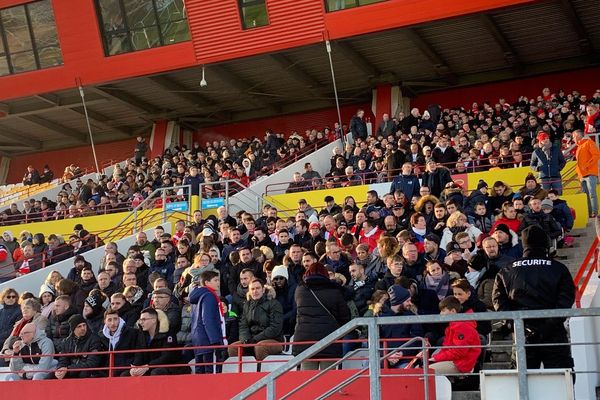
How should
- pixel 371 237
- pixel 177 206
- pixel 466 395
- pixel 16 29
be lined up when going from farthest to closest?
1. pixel 16 29
2. pixel 177 206
3. pixel 371 237
4. pixel 466 395

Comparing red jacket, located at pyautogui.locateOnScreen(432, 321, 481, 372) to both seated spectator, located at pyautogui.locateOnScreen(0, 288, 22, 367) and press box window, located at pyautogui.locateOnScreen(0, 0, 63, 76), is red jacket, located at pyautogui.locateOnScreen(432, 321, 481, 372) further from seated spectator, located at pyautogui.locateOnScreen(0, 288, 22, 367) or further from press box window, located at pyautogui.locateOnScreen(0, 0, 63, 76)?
press box window, located at pyautogui.locateOnScreen(0, 0, 63, 76)

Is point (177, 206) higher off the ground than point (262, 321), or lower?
higher

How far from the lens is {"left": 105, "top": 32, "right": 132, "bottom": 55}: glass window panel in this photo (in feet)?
85.0

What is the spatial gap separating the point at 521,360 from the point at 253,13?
18953mm

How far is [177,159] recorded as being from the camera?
87.7ft

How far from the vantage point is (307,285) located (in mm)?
9523

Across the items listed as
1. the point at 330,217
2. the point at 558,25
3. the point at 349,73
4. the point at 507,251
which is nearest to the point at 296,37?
the point at 349,73

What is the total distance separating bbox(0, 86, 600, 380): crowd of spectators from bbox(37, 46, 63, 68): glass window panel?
38.8ft

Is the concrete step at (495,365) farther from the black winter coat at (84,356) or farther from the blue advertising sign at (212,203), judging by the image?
the blue advertising sign at (212,203)

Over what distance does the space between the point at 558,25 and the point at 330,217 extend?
37.6 ft

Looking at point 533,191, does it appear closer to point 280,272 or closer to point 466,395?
point 280,272

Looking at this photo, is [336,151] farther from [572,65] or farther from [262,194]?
[572,65]

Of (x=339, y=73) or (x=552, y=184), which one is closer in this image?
(x=552, y=184)

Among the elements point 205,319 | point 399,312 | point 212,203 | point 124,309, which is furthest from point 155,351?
point 212,203
